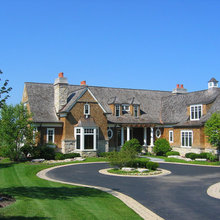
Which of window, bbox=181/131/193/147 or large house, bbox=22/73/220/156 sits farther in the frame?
window, bbox=181/131/193/147

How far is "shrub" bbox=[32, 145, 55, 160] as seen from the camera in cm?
3395

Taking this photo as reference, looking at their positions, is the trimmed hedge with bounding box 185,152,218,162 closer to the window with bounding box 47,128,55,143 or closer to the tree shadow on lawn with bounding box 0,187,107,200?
the window with bounding box 47,128,55,143

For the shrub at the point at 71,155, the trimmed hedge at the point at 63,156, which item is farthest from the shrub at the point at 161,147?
the trimmed hedge at the point at 63,156

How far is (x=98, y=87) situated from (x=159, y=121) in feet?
35.2

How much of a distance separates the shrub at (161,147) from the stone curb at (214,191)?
822 inches

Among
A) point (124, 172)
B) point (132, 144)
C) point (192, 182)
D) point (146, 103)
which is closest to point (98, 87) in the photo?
point (146, 103)

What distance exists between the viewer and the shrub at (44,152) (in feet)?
111

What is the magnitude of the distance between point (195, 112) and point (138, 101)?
9.04 metres

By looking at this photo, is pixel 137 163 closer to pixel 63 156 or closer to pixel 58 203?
pixel 63 156

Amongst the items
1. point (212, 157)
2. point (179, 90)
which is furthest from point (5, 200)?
point (179, 90)

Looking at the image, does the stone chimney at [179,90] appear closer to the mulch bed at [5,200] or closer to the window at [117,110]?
the window at [117,110]

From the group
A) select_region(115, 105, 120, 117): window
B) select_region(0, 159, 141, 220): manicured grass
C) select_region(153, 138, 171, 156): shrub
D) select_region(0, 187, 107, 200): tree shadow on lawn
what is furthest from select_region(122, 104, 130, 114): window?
select_region(0, 187, 107, 200): tree shadow on lawn

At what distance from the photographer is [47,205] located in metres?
12.4

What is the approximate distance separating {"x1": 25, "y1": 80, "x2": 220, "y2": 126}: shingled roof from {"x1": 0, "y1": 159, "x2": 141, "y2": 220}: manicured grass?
66.0 ft
